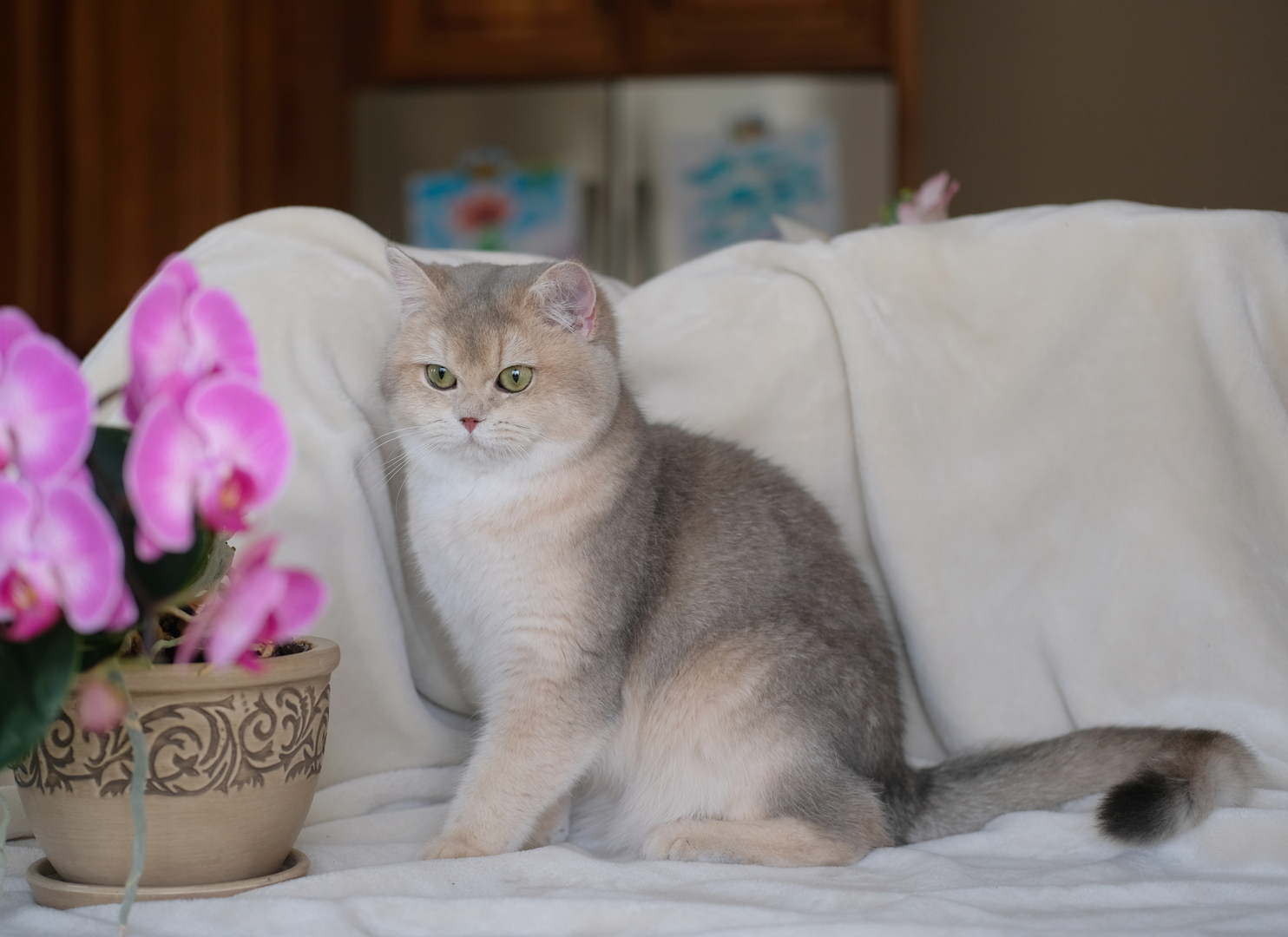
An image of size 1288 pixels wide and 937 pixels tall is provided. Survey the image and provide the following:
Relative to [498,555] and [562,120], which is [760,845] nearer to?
[498,555]

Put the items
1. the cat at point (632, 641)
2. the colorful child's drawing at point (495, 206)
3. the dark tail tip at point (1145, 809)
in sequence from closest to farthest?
the dark tail tip at point (1145, 809)
the cat at point (632, 641)
the colorful child's drawing at point (495, 206)

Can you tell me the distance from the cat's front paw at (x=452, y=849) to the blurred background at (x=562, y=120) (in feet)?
8.36

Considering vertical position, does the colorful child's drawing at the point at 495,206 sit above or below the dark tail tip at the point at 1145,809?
above

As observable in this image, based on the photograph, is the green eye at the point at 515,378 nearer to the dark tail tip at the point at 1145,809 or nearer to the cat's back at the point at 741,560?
the cat's back at the point at 741,560

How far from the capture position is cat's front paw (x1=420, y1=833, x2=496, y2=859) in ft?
4.30

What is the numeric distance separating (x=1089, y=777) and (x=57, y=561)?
1148 mm

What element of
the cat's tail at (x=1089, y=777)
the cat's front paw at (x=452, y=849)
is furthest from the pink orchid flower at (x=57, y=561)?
the cat's tail at (x=1089, y=777)

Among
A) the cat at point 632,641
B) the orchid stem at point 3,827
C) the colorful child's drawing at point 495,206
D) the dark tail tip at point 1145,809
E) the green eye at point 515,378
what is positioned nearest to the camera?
the orchid stem at point 3,827

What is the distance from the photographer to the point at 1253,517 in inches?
61.1

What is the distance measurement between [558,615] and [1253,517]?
910 millimetres

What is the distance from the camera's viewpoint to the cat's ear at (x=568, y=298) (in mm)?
1461

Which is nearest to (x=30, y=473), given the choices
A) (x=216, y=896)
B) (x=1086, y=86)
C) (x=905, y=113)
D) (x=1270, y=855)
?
(x=216, y=896)

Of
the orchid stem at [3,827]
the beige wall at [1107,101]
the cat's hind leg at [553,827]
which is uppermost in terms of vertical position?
the beige wall at [1107,101]

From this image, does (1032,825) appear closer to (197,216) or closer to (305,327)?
(305,327)
